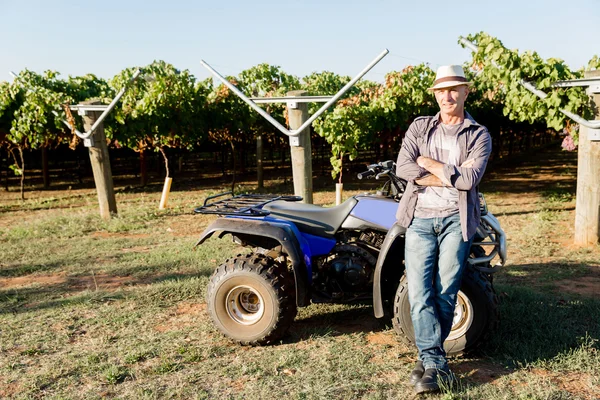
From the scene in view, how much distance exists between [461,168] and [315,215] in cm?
143

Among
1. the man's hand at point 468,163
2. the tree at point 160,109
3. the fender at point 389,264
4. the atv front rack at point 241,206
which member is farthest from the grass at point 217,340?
the tree at point 160,109

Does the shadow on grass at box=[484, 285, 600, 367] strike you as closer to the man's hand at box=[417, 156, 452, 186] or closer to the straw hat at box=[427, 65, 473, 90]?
the man's hand at box=[417, 156, 452, 186]

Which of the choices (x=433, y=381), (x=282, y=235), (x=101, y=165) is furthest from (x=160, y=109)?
(x=433, y=381)

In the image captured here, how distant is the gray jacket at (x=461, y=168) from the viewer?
3.04m

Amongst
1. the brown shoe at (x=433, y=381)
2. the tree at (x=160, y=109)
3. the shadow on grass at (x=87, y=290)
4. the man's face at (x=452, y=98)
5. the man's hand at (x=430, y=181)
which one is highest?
the tree at (x=160, y=109)

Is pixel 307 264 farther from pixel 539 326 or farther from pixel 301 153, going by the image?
pixel 301 153

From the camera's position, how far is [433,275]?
3.31 m

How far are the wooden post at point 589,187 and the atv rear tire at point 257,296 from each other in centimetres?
511

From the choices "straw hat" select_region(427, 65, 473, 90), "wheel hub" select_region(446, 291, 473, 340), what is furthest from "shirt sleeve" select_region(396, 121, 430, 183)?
"wheel hub" select_region(446, 291, 473, 340)

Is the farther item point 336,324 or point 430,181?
point 336,324

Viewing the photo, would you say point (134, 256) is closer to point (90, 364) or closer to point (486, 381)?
point (90, 364)

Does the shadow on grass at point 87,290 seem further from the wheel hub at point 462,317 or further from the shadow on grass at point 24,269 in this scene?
the wheel hub at point 462,317

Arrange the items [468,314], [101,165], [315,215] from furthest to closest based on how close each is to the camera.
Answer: [101,165] < [315,215] < [468,314]

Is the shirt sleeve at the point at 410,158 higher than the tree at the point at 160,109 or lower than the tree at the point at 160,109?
lower
